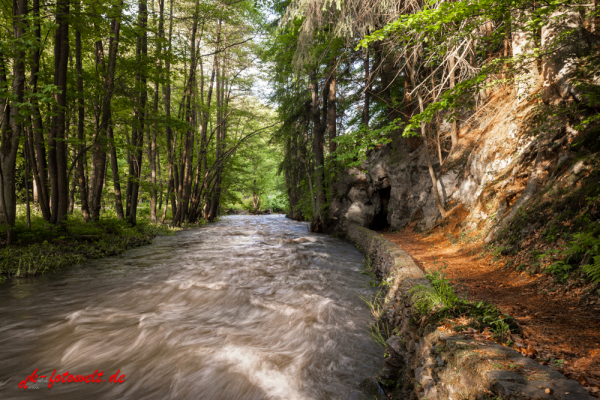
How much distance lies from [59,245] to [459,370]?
9.72 metres

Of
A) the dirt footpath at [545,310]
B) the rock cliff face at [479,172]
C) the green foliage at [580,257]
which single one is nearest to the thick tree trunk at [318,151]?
the rock cliff face at [479,172]

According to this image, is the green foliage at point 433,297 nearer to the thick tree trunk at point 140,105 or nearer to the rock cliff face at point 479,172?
the rock cliff face at point 479,172

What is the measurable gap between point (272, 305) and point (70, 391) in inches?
120

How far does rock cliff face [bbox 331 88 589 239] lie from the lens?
5.39 m

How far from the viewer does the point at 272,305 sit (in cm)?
535

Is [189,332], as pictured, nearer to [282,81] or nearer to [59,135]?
[59,135]

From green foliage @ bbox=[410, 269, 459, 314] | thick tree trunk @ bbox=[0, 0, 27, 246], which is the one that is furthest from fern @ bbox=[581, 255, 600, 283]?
thick tree trunk @ bbox=[0, 0, 27, 246]

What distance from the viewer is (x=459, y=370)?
6.88 feet

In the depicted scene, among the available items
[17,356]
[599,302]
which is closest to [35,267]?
[17,356]

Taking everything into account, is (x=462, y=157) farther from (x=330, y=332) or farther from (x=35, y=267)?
(x=35, y=267)

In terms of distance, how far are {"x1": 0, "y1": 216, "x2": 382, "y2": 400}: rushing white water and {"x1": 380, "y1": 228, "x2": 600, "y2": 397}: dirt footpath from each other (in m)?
1.72

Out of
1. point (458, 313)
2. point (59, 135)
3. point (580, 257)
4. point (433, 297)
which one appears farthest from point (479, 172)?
point (59, 135)

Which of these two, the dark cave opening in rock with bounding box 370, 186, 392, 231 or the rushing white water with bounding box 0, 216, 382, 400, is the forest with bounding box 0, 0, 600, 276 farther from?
the rushing white water with bounding box 0, 216, 382, 400

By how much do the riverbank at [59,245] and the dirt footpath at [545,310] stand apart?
8.64m
